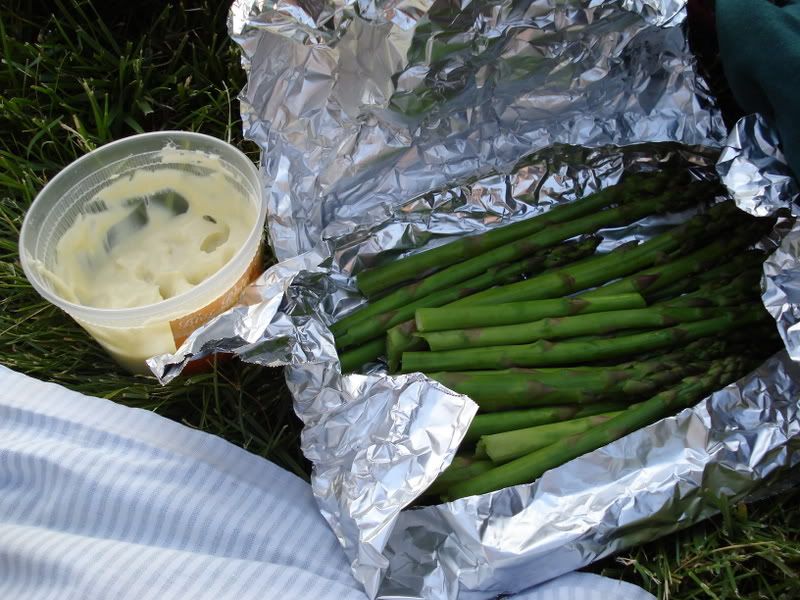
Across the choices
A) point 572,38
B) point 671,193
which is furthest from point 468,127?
point 671,193

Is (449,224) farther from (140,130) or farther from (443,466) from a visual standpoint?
(140,130)

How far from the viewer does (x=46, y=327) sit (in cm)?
149

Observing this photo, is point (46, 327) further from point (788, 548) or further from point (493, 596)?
point (788, 548)

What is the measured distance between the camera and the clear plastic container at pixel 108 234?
1276mm

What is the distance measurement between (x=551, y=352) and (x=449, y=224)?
34 centimetres

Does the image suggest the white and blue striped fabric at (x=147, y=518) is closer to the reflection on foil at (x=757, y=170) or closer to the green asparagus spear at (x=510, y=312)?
the green asparagus spear at (x=510, y=312)

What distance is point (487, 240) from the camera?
1.38 m

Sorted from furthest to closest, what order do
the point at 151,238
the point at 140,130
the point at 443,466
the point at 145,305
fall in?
the point at 140,130 → the point at 151,238 → the point at 145,305 → the point at 443,466

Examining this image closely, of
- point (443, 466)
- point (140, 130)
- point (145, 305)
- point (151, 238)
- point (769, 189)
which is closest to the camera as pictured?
point (443, 466)

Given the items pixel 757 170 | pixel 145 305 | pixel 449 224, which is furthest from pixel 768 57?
pixel 145 305

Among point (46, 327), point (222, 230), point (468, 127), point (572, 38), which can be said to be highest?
point (572, 38)

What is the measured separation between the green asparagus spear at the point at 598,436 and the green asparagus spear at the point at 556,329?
0.10 metres

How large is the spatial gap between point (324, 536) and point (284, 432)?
245 mm

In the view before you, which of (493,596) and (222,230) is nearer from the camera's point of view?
(493,596)
